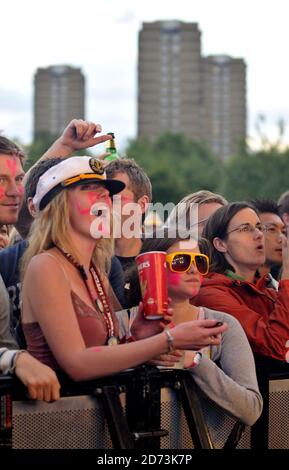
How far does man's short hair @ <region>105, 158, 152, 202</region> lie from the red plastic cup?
78.0 inches

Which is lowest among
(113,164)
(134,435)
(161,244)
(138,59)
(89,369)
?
(134,435)

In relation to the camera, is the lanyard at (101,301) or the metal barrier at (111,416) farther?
the lanyard at (101,301)

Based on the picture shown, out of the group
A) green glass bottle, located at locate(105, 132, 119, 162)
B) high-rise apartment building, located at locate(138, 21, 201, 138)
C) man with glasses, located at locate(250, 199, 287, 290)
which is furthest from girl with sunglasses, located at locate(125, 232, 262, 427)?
high-rise apartment building, located at locate(138, 21, 201, 138)

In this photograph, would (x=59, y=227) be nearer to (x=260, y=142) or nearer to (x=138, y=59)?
(x=260, y=142)

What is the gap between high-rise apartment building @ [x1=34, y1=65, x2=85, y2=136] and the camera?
151 meters

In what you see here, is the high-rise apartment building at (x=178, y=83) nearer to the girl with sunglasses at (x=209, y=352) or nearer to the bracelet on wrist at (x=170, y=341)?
the girl with sunglasses at (x=209, y=352)

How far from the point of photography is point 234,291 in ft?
15.7

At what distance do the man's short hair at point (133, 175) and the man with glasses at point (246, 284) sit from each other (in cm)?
48

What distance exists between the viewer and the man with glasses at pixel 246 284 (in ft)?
14.6

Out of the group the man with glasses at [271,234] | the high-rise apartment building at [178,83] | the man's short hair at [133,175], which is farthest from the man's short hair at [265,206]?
the high-rise apartment building at [178,83]

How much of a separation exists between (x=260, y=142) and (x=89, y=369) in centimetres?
7569

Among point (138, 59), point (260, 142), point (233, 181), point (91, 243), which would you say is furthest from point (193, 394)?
point (138, 59)

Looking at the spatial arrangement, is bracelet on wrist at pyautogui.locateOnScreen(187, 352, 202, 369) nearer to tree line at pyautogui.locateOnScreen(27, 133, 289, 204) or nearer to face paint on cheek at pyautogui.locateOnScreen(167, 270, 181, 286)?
face paint on cheek at pyautogui.locateOnScreen(167, 270, 181, 286)

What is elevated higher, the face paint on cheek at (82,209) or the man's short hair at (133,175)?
the man's short hair at (133,175)
